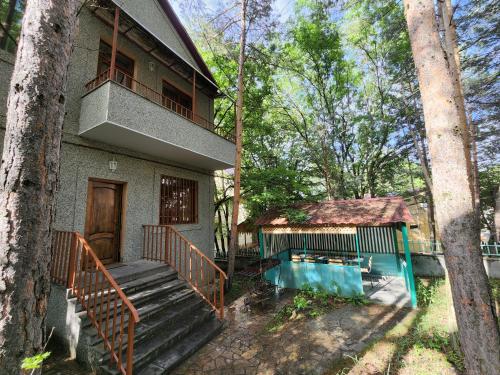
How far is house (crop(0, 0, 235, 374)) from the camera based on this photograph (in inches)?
146

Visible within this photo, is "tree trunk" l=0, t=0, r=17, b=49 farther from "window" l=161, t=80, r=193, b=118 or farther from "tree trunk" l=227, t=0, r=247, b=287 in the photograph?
"tree trunk" l=227, t=0, r=247, b=287

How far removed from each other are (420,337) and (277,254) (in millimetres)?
5513

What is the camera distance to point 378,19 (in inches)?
430

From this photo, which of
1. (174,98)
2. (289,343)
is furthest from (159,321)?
(174,98)

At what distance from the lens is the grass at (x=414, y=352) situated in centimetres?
356

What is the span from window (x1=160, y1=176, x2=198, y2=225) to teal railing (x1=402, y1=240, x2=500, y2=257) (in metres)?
9.48

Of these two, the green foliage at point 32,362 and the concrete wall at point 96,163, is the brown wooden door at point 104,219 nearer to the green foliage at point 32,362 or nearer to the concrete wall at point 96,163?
the concrete wall at point 96,163

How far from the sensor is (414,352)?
400 centimetres

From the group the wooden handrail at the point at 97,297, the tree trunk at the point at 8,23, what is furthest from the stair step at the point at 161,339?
the tree trunk at the point at 8,23

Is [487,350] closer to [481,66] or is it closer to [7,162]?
[7,162]

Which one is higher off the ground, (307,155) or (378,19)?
(378,19)

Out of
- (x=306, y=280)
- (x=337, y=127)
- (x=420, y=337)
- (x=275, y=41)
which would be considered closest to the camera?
(x=420, y=337)

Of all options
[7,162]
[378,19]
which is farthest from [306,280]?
[378,19]

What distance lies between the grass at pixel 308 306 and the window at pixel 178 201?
4.22 meters
